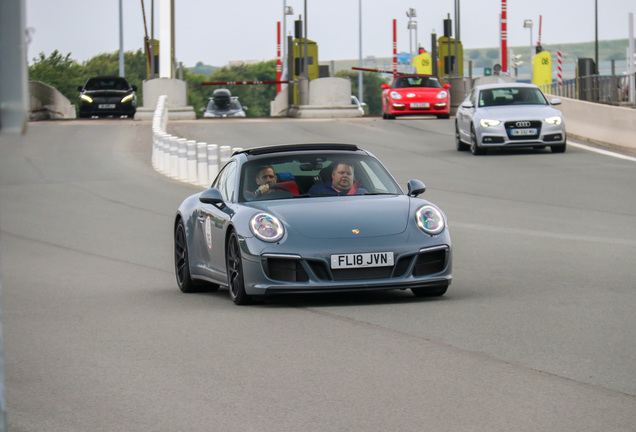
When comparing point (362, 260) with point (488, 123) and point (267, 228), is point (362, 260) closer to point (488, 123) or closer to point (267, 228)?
point (267, 228)

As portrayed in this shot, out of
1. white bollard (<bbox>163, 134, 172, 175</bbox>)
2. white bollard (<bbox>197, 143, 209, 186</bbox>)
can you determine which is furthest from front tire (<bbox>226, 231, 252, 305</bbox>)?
white bollard (<bbox>163, 134, 172, 175</bbox>)

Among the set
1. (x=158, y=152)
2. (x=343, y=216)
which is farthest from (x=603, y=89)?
(x=343, y=216)

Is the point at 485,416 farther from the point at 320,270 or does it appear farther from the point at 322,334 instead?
the point at 320,270

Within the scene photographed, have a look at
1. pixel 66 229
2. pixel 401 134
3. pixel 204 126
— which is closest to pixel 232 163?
pixel 66 229

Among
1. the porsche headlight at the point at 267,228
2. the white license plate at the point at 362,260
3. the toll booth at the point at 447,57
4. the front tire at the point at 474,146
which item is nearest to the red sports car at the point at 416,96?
the front tire at the point at 474,146

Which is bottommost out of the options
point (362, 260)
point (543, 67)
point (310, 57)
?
point (362, 260)

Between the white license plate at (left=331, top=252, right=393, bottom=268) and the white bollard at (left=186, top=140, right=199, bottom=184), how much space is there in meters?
16.5

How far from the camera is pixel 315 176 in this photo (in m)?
10.3

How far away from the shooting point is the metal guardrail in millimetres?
41309

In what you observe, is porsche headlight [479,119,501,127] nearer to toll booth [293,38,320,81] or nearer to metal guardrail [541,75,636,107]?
metal guardrail [541,75,636,107]

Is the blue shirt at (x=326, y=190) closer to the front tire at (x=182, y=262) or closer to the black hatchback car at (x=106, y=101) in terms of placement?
the front tire at (x=182, y=262)

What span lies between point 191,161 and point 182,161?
1.52 ft

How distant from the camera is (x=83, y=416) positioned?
18.3ft

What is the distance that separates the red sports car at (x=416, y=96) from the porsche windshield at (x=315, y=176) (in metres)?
31.9
